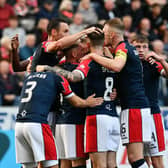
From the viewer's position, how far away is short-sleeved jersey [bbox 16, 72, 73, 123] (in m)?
7.63

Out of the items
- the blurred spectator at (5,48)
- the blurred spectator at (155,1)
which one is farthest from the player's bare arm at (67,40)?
the blurred spectator at (155,1)

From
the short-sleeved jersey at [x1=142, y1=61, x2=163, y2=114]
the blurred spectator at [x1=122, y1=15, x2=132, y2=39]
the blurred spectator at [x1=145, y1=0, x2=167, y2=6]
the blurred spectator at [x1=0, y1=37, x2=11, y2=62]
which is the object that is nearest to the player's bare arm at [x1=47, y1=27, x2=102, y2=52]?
the short-sleeved jersey at [x1=142, y1=61, x2=163, y2=114]

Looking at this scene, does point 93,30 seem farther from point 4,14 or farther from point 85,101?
point 4,14

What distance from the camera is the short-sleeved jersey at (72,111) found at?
340 inches

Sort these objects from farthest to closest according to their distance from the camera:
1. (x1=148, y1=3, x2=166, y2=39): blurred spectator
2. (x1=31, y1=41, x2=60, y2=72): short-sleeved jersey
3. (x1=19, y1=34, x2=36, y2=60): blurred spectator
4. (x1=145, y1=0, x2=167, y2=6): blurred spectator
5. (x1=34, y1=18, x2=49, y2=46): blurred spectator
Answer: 1. (x1=145, y1=0, x2=167, y2=6): blurred spectator
2. (x1=148, y1=3, x2=166, y2=39): blurred spectator
3. (x1=34, y1=18, x2=49, y2=46): blurred spectator
4. (x1=19, y1=34, x2=36, y2=60): blurred spectator
5. (x1=31, y1=41, x2=60, y2=72): short-sleeved jersey

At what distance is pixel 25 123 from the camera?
7645 mm

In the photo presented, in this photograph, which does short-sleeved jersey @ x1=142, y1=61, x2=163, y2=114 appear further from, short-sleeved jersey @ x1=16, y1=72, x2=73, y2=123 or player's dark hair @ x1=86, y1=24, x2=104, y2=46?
short-sleeved jersey @ x1=16, y1=72, x2=73, y2=123

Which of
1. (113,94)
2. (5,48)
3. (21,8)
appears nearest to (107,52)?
(113,94)

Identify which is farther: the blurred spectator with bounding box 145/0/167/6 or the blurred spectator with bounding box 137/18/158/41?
the blurred spectator with bounding box 145/0/167/6

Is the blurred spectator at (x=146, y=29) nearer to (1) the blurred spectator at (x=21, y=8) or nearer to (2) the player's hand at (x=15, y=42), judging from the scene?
(1) the blurred spectator at (x=21, y=8)

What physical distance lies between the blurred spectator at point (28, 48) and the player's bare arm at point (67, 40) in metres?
6.57

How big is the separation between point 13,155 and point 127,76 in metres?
3.88

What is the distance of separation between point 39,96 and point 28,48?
7.73 meters

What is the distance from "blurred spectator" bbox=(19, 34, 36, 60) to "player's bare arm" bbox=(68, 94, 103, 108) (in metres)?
7.27
